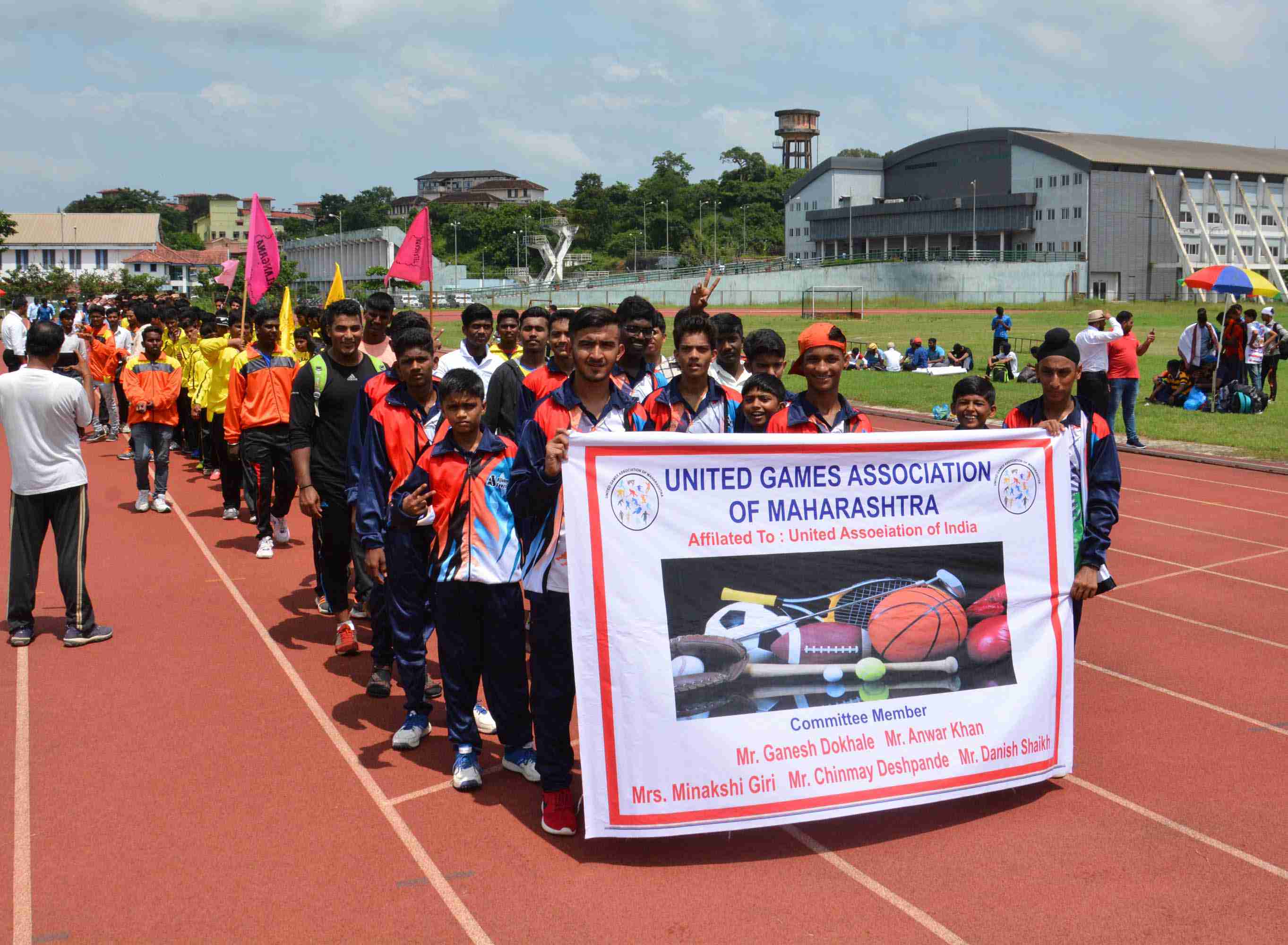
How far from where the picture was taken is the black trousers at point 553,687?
441 cm

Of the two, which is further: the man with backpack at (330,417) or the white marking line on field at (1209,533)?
the white marking line on field at (1209,533)

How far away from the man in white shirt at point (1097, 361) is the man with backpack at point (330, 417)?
1054 centimetres

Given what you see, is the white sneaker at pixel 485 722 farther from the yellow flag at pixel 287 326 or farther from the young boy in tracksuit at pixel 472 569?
the yellow flag at pixel 287 326

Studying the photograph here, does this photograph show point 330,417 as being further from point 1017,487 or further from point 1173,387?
point 1173,387

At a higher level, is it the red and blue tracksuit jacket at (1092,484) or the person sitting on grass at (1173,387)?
the red and blue tracksuit jacket at (1092,484)

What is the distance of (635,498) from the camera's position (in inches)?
167

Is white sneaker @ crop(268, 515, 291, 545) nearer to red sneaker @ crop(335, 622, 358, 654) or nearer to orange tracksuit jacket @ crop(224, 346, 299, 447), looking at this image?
orange tracksuit jacket @ crop(224, 346, 299, 447)

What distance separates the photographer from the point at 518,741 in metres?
5.02

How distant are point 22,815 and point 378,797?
4.69ft

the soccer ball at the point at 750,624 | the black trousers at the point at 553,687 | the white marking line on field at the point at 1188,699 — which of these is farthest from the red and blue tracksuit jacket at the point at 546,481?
the white marking line on field at the point at 1188,699

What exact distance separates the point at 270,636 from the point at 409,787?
107 inches

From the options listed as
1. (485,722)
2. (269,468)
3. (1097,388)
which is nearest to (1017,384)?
(1097,388)

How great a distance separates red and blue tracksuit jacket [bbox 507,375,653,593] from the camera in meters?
4.34

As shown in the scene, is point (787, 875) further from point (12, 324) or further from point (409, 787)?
point (12, 324)
